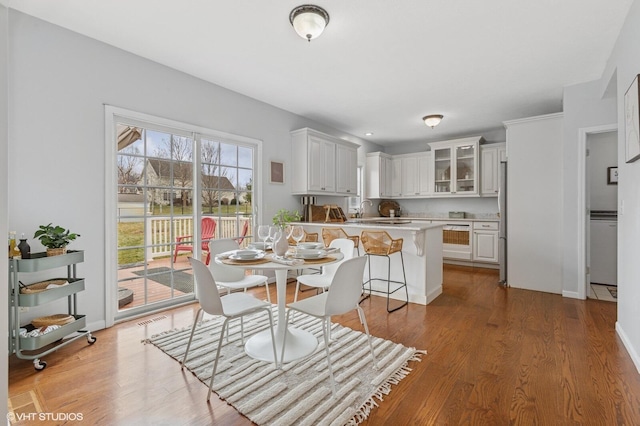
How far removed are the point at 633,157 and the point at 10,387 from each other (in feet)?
14.3

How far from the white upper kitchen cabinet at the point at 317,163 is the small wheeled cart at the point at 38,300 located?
291 cm

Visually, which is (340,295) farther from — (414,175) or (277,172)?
(414,175)

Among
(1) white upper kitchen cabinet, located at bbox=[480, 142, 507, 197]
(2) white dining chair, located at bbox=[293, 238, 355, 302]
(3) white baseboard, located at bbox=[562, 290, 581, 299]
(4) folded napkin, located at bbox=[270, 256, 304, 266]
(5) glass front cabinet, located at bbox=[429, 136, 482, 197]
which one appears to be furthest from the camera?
(5) glass front cabinet, located at bbox=[429, 136, 482, 197]

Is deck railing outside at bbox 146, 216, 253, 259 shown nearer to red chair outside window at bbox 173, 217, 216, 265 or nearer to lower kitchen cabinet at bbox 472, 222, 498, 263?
red chair outside window at bbox 173, 217, 216, 265

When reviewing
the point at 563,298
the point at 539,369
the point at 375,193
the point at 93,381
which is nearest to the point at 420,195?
the point at 375,193

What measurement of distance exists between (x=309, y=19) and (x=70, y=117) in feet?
7.06

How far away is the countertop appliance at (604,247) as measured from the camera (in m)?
4.24

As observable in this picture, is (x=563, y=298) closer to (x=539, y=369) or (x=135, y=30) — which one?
(x=539, y=369)

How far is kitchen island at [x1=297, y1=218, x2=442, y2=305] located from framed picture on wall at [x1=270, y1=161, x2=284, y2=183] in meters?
1.31

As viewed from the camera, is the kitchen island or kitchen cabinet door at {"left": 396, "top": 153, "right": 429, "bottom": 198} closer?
the kitchen island

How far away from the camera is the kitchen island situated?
11.9 ft

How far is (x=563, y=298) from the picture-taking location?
12.5ft

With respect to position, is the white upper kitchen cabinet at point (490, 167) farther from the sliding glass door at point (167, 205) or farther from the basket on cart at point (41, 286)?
the basket on cart at point (41, 286)

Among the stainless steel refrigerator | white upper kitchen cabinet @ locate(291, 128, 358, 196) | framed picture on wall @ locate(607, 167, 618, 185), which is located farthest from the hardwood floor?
white upper kitchen cabinet @ locate(291, 128, 358, 196)
